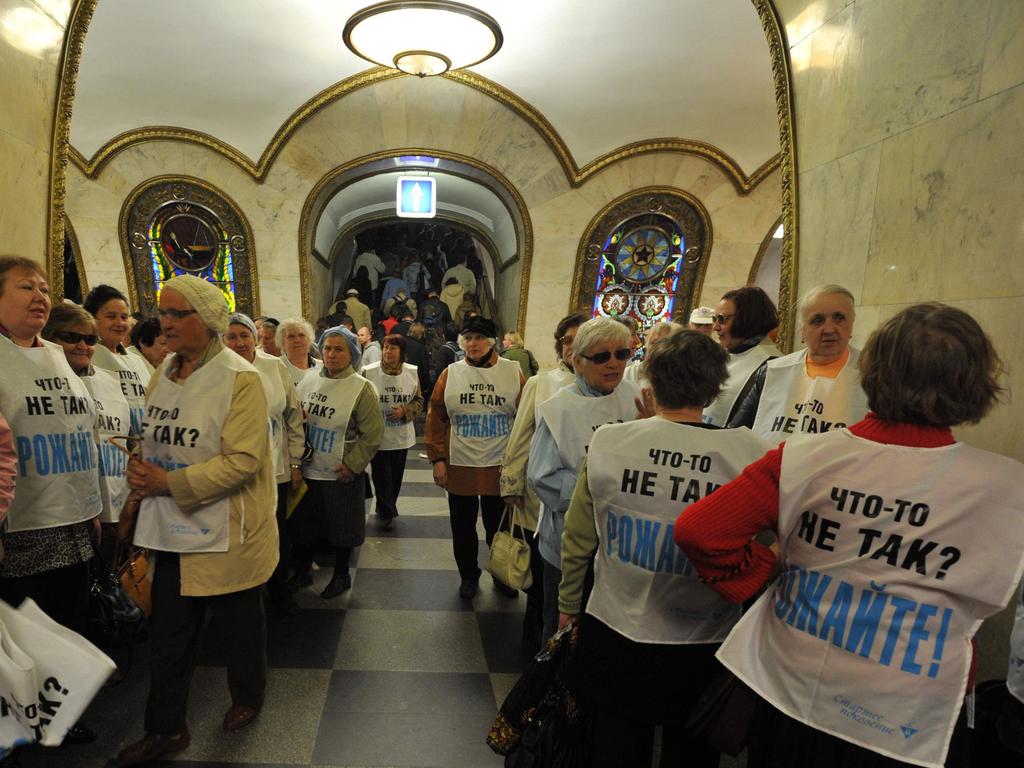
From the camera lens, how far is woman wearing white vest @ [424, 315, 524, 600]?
371 centimetres

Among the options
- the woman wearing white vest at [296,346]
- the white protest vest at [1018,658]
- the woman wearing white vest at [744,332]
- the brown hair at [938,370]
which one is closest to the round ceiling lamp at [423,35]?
the woman wearing white vest at [296,346]

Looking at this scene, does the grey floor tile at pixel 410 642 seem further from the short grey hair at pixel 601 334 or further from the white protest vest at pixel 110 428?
the short grey hair at pixel 601 334

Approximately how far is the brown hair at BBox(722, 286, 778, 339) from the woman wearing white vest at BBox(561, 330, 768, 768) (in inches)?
53.2

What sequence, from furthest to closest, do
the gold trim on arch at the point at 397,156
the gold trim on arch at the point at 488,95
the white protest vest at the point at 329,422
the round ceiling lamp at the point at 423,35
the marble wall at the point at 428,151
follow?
the gold trim on arch at the point at 397,156 < the marble wall at the point at 428,151 < the gold trim on arch at the point at 488,95 < the round ceiling lamp at the point at 423,35 < the white protest vest at the point at 329,422

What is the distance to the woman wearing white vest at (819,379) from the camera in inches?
90.2

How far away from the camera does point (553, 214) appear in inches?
356

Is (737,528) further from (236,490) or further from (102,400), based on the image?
(102,400)

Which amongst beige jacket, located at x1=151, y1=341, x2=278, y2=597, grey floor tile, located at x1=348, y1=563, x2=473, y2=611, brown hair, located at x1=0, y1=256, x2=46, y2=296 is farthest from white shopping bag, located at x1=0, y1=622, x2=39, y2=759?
grey floor tile, located at x1=348, y1=563, x2=473, y2=611

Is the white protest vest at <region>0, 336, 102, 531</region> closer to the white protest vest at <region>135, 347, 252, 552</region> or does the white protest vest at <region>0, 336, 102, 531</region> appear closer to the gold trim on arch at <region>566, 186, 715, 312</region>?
the white protest vest at <region>135, 347, 252, 552</region>

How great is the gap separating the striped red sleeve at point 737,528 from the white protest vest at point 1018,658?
0.60 meters

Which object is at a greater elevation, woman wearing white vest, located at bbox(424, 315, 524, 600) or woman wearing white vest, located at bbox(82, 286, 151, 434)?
woman wearing white vest, located at bbox(82, 286, 151, 434)

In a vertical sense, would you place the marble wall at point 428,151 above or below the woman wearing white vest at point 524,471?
above

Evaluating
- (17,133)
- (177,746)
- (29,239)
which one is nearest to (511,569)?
(177,746)

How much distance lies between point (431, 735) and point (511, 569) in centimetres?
78
